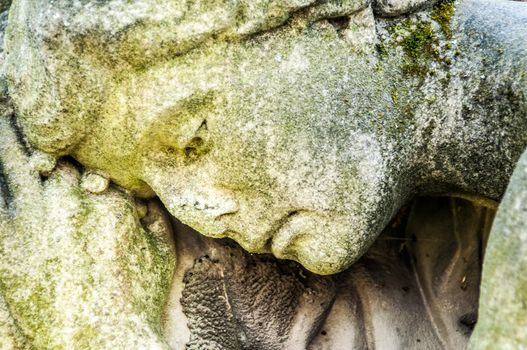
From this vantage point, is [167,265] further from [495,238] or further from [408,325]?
[495,238]

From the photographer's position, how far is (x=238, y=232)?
1.10 metres

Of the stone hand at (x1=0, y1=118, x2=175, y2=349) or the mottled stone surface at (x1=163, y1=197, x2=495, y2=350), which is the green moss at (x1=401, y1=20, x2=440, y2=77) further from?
the stone hand at (x1=0, y1=118, x2=175, y2=349)

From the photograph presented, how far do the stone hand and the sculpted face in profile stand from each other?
0.08 meters

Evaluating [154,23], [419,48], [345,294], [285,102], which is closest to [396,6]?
[419,48]

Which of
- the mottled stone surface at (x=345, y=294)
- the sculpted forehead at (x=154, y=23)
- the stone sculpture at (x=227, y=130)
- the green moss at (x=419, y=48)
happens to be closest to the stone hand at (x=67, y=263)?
the stone sculpture at (x=227, y=130)

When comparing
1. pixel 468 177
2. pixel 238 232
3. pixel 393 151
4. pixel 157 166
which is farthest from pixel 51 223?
pixel 468 177

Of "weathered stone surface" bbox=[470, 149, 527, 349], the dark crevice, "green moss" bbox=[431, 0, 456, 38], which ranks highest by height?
"green moss" bbox=[431, 0, 456, 38]

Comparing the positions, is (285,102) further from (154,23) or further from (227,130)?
(154,23)

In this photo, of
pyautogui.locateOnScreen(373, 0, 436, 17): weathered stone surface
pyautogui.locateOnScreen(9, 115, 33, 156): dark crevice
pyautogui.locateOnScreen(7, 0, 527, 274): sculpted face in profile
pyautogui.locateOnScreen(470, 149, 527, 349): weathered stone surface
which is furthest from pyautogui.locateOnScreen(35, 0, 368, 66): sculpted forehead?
pyautogui.locateOnScreen(470, 149, 527, 349): weathered stone surface

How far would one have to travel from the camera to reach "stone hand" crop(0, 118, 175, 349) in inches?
41.8

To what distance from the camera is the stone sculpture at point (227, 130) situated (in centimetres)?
96

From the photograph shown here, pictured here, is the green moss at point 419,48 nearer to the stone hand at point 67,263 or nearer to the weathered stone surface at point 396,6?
the weathered stone surface at point 396,6

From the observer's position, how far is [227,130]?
1.00m

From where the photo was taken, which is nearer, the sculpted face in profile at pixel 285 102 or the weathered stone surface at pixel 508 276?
the weathered stone surface at pixel 508 276
